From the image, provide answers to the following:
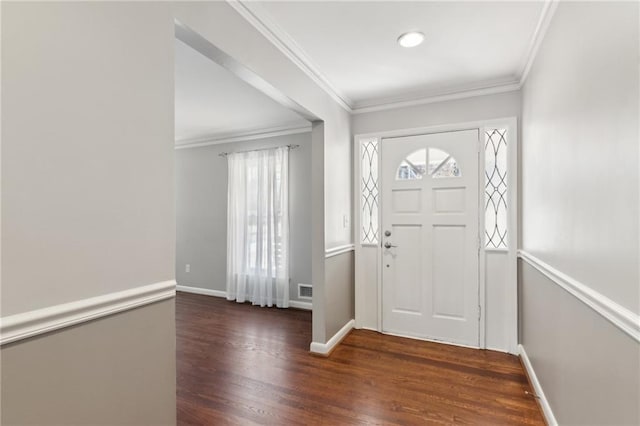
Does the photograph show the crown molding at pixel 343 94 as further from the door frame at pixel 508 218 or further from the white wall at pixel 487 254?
the door frame at pixel 508 218

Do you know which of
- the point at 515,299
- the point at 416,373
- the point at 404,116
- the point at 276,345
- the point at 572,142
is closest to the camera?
the point at 572,142

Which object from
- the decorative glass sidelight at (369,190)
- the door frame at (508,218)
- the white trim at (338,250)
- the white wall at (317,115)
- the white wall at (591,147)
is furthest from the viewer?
the decorative glass sidelight at (369,190)

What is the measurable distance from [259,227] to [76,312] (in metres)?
3.48

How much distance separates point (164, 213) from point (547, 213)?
7.12 feet

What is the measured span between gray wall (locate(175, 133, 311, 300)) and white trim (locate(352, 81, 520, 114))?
117cm

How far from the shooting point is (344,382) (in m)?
2.35

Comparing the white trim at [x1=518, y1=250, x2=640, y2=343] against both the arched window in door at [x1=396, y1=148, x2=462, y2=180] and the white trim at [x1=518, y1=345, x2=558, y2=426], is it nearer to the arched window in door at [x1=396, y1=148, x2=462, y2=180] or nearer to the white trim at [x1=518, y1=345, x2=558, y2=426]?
the white trim at [x1=518, y1=345, x2=558, y2=426]

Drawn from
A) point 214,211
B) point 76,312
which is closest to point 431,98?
point 76,312

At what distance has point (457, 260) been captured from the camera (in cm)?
306

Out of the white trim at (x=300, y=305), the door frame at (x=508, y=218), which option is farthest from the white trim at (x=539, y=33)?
the white trim at (x=300, y=305)

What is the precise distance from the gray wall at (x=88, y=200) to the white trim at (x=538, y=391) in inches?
81.0

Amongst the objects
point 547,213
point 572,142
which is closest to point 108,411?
point 572,142

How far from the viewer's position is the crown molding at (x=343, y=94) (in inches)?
72.7

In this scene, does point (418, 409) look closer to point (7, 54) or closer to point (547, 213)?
point (547, 213)
